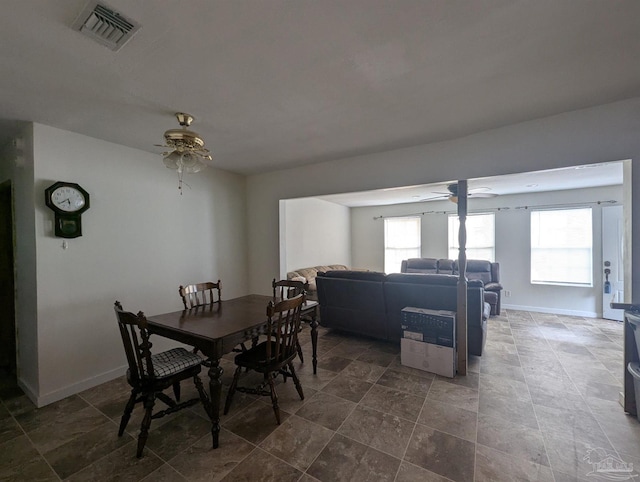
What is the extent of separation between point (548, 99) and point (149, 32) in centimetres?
271

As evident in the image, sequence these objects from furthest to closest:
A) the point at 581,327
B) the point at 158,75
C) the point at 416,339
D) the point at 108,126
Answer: the point at 581,327 → the point at 416,339 → the point at 108,126 → the point at 158,75

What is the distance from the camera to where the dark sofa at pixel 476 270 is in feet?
16.2

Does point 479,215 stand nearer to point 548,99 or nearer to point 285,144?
point 548,99

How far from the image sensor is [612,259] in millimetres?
4633

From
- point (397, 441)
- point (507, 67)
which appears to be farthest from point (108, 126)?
point (397, 441)

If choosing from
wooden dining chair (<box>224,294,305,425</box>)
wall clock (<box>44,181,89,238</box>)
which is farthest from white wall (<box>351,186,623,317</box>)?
wall clock (<box>44,181,89,238</box>)

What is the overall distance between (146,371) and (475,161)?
11.2ft

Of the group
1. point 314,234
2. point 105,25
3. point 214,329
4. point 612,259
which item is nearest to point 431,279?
point 214,329

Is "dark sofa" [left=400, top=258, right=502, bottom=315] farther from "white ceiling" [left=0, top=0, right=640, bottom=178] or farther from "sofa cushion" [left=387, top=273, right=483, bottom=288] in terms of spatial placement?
"white ceiling" [left=0, top=0, right=640, bottom=178]

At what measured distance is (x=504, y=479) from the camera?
1.52 metres

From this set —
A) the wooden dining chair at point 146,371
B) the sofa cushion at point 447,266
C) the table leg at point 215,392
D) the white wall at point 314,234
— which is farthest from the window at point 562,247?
the wooden dining chair at point 146,371

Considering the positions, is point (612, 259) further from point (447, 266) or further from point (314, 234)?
point (314, 234)

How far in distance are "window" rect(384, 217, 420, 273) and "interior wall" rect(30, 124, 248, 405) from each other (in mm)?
4798

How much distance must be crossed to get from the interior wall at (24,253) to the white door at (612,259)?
797 centimetres
